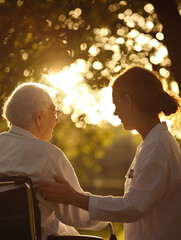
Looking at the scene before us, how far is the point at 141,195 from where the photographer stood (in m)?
3.97

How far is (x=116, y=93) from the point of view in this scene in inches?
173

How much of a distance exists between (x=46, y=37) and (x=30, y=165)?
3.42m

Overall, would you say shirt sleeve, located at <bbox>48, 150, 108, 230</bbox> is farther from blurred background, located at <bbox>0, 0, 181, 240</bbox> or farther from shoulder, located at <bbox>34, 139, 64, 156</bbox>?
blurred background, located at <bbox>0, 0, 181, 240</bbox>

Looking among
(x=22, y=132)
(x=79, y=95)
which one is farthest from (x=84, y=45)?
(x=22, y=132)

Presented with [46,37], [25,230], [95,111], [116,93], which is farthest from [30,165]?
[95,111]

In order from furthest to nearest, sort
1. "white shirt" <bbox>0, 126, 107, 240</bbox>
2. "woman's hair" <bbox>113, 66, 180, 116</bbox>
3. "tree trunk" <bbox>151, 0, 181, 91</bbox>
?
1. "tree trunk" <bbox>151, 0, 181, 91</bbox>
2. "woman's hair" <bbox>113, 66, 180, 116</bbox>
3. "white shirt" <bbox>0, 126, 107, 240</bbox>

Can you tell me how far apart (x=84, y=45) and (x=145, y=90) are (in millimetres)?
3427

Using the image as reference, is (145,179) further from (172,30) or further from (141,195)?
(172,30)

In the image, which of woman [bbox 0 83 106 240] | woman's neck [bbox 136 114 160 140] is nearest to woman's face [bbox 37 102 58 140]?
woman [bbox 0 83 106 240]

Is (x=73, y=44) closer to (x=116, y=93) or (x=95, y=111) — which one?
(x=95, y=111)

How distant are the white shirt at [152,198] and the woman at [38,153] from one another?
0.28 metres

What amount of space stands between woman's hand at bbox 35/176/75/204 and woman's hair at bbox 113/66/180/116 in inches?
32.3

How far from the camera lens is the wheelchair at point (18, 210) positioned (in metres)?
3.95

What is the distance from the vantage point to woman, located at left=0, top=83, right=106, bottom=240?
4.15m
